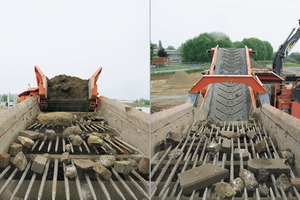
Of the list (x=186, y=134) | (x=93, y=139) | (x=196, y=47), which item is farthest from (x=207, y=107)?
(x=196, y=47)

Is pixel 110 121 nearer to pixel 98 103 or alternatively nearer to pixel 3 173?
pixel 98 103

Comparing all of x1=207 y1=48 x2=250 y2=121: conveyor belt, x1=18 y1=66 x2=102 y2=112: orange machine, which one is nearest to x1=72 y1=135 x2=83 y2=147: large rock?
x1=18 y1=66 x2=102 y2=112: orange machine

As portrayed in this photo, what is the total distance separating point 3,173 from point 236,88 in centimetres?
624

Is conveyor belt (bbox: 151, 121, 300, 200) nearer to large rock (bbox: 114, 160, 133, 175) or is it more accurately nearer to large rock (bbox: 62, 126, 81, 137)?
large rock (bbox: 114, 160, 133, 175)

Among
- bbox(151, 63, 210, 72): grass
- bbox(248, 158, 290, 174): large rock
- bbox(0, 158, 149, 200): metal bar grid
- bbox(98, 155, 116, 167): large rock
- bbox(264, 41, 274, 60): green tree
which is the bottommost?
bbox(0, 158, 149, 200): metal bar grid

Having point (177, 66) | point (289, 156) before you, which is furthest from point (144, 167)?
point (177, 66)

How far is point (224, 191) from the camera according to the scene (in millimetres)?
1731

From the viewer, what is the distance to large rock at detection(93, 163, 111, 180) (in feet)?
6.72

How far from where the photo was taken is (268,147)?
2.82 meters

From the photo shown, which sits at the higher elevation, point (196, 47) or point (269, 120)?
point (196, 47)

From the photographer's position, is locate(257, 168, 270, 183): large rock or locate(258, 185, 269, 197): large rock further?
locate(257, 168, 270, 183): large rock

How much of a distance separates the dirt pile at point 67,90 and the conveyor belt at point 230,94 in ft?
9.55

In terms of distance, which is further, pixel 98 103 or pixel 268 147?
pixel 98 103

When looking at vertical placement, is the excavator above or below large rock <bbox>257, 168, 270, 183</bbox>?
above
